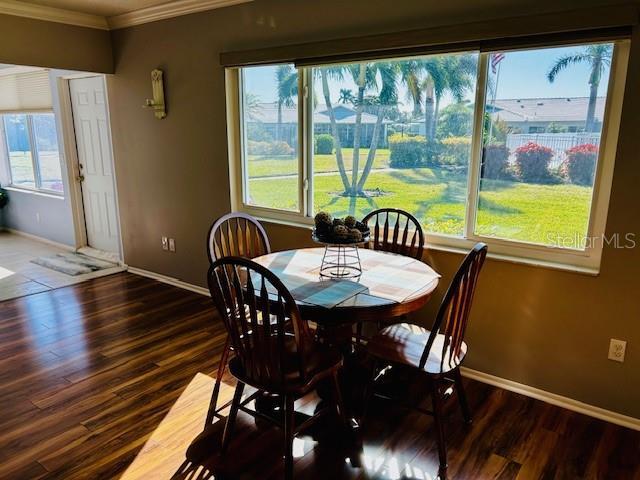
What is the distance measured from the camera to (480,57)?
2.56 meters

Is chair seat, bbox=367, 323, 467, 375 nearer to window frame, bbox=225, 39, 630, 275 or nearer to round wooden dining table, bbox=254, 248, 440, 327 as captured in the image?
round wooden dining table, bbox=254, 248, 440, 327

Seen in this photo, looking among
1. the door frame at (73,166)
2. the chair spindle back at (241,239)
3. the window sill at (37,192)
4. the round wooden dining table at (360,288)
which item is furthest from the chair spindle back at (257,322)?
the window sill at (37,192)

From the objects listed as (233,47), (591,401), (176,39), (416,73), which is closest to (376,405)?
(591,401)

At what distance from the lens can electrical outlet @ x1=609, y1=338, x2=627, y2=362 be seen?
7.59 feet

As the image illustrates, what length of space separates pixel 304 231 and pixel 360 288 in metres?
1.38

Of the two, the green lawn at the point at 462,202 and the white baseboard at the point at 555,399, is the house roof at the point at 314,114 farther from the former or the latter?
the white baseboard at the point at 555,399

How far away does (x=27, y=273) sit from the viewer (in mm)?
4727

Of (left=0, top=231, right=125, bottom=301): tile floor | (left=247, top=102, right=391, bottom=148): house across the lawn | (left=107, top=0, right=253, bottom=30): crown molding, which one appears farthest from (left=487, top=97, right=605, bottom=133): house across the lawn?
(left=0, top=231, right=125, bottom=301): tile floor

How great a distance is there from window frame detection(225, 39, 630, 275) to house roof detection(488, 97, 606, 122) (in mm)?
70

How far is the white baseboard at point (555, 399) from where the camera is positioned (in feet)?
7.75

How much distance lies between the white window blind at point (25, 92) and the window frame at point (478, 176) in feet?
10.3

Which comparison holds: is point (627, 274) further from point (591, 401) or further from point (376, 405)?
point (376, 405)

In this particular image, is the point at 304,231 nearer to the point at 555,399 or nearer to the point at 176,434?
the point at 176,434

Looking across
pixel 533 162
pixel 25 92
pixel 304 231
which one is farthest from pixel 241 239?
pixel 25 92
